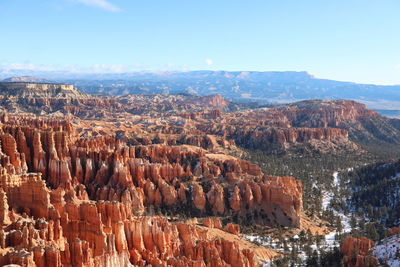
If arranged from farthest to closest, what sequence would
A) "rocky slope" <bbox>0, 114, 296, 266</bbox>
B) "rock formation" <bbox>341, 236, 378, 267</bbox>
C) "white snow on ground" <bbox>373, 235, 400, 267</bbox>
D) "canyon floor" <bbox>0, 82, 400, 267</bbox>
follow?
"rock formation" <bbox>341, 236, 378, 267</bbox>, "white snow on ground" <bbox>373, 235, 400, 267</bbox>, "canyon floor" <bbox>0, 82, 400, 267</bbox>, "rocky slope" <bbox>0, 114, 296, 266</bbox>

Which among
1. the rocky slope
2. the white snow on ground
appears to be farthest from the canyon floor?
the white snow on ground

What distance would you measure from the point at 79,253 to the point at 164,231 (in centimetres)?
1068

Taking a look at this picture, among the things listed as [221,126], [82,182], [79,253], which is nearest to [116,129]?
[221,126]

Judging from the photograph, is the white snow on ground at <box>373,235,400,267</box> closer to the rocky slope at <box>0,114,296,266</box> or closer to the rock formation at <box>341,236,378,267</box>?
the rock formation at <box>341,236,378,267</box>

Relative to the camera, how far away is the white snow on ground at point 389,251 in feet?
123

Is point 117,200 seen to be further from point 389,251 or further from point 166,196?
point 389,251

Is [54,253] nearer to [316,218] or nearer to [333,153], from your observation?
[316,218]

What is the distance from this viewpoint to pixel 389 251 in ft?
129

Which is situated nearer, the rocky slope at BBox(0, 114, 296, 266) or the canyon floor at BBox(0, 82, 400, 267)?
the rocky slope at BBox(0, 114, 296, 266)

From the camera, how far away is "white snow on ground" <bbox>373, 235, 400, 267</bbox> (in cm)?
3756

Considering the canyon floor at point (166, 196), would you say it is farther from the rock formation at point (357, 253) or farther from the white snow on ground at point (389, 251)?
the white snow on ground at point (389, 251)

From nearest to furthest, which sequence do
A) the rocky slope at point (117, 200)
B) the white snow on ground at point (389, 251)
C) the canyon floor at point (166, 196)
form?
the rocky slope at point (117, 200) → the canyon floor at point (166, 196) → the white snow on ground at point (389, 251)

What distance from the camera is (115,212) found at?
34688mm

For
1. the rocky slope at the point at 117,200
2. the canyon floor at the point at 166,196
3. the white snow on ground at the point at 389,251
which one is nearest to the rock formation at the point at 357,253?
the canyon floor at the point at 166,196
